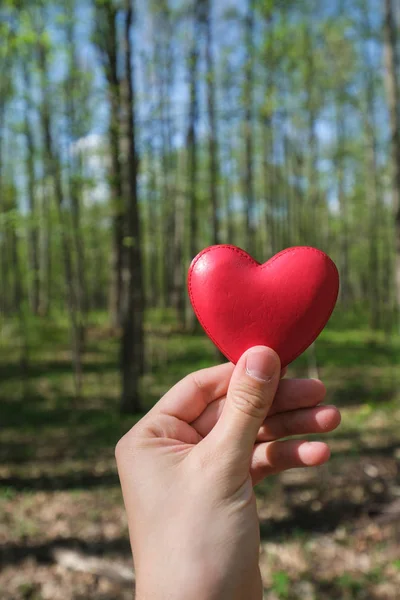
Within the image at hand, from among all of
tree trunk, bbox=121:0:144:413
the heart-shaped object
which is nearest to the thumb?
the heart-shaped object

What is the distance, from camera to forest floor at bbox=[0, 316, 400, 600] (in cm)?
377

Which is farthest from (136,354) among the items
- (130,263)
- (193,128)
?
(193,128)

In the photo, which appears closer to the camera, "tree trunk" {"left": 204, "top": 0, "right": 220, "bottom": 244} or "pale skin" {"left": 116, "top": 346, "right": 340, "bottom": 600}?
"pale skin" {"left": 116, "top": 346, "right": 340, "bottom": 600}

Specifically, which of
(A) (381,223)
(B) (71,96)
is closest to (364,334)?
(A) (381,223)

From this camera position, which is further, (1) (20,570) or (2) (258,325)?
(1) (20,570)

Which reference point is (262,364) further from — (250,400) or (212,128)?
(212,128)

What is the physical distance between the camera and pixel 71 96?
843 centimetres

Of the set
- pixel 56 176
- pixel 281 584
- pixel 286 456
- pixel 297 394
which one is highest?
pixel 56 176

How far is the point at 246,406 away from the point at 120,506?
4089 millimetres

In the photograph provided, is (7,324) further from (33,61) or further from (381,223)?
(381,223)

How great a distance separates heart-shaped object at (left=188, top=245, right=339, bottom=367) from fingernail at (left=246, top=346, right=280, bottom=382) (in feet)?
0.59

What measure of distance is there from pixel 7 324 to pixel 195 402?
16.7 metres

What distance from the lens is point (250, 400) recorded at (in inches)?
60.2

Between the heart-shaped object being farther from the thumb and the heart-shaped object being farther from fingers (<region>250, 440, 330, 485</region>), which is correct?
fingers (<region>250, 440, 330, 485</region>)
